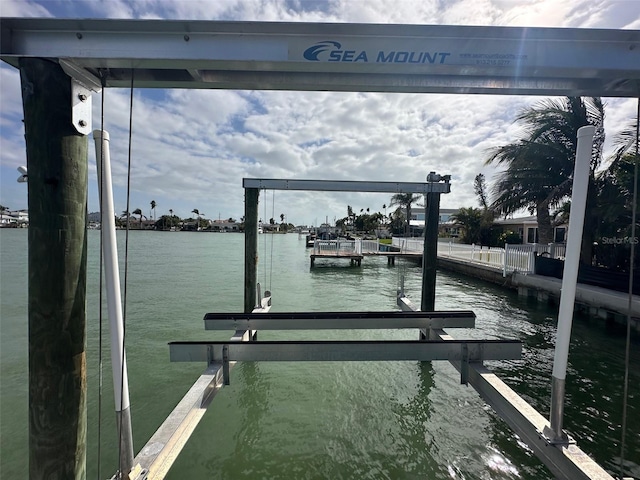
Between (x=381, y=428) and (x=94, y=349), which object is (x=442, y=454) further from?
(x=94, y=349)

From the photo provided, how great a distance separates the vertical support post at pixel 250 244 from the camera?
6.32 metres

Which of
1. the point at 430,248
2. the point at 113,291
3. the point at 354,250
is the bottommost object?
the point at 354,250

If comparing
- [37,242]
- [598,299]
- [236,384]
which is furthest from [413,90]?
[598,299]

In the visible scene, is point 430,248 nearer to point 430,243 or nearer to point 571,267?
point 430,243

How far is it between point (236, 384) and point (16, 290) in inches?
534

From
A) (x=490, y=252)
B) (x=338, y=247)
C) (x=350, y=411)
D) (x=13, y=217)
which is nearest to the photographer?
(x=350, y=411)

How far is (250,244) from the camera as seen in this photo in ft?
21.3

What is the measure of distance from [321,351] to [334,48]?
2.60 meters

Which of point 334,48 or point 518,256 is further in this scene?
point 518,256

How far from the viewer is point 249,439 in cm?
390

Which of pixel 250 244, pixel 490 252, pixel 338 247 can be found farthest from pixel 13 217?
pixel 490 252

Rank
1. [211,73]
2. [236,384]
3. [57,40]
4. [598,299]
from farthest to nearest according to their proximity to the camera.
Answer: [598,299] → [236,384] → [211,73] → [57,40]

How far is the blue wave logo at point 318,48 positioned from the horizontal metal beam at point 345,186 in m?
3.81

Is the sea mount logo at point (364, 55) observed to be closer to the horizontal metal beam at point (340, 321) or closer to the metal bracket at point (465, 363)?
the metal bracket at point (465, 363)
